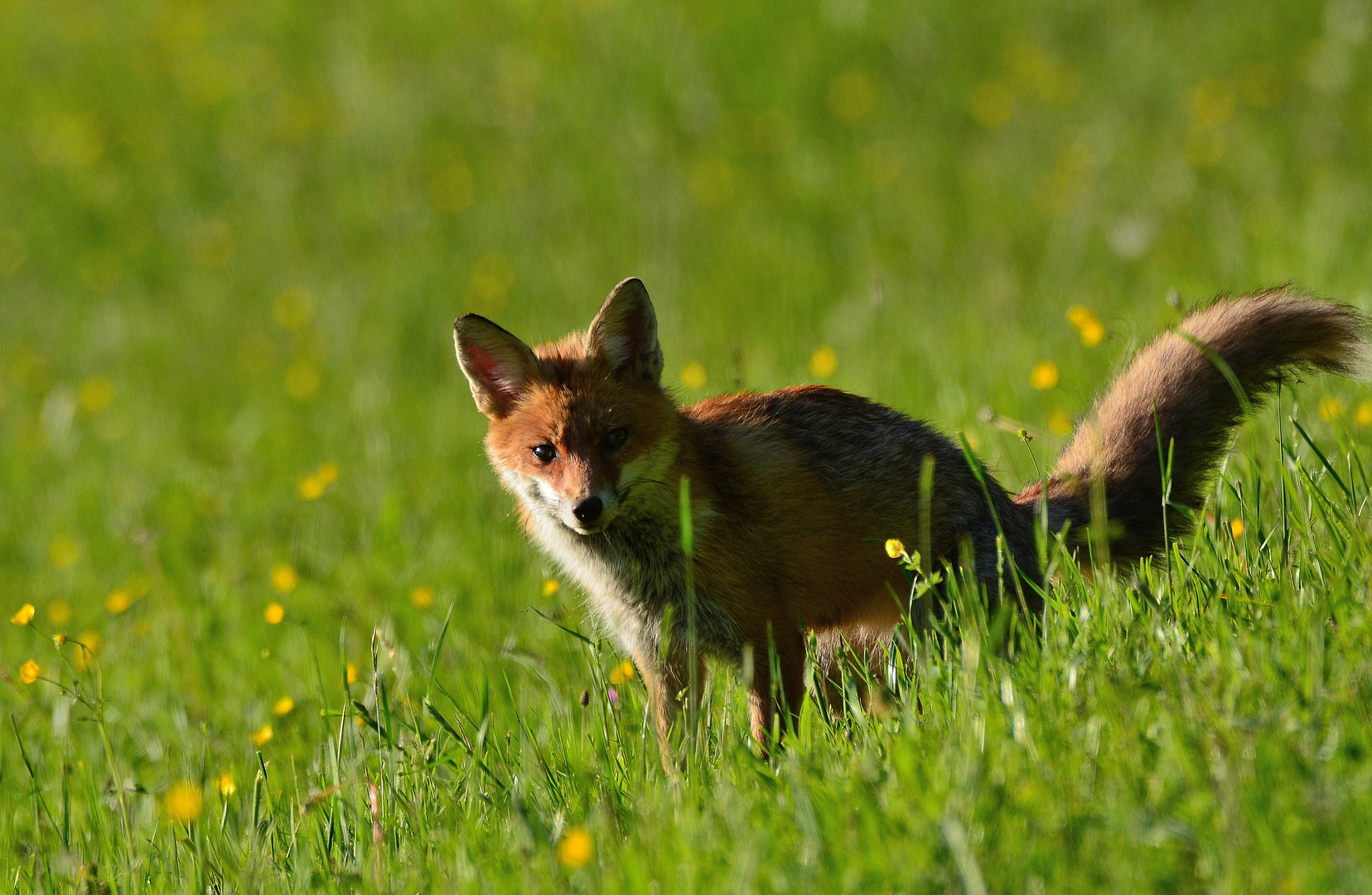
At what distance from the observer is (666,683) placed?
400cm

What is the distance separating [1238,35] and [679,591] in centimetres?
913

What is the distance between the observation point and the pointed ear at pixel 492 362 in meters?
4.20

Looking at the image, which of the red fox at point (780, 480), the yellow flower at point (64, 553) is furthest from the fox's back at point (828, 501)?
the yellow flower at point (64, 553)

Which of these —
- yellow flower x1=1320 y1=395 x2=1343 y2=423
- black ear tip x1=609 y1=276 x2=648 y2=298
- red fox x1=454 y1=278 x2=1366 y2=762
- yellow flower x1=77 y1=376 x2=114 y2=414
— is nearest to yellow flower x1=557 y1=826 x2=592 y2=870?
red fox x1=454 y1=278 x2=1366 y2=762

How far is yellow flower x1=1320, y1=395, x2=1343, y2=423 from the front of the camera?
3984 mm

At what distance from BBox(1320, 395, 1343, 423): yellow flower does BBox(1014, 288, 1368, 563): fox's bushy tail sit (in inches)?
8.0

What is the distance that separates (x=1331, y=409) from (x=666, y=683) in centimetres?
255

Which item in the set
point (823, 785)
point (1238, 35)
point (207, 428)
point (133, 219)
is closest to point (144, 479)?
point (207, 428)

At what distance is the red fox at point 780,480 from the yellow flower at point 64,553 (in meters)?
3.91

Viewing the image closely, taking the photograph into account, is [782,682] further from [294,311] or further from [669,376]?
[294,311]

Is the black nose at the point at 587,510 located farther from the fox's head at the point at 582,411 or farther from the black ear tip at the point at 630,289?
the black ear tip at the point at 630,289

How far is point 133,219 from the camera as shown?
40.6ft

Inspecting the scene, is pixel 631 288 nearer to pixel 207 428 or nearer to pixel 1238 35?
pixel 207 428

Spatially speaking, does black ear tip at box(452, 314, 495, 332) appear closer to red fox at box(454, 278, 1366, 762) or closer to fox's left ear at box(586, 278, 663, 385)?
red fox at box(454, 278, 1366, 762)
